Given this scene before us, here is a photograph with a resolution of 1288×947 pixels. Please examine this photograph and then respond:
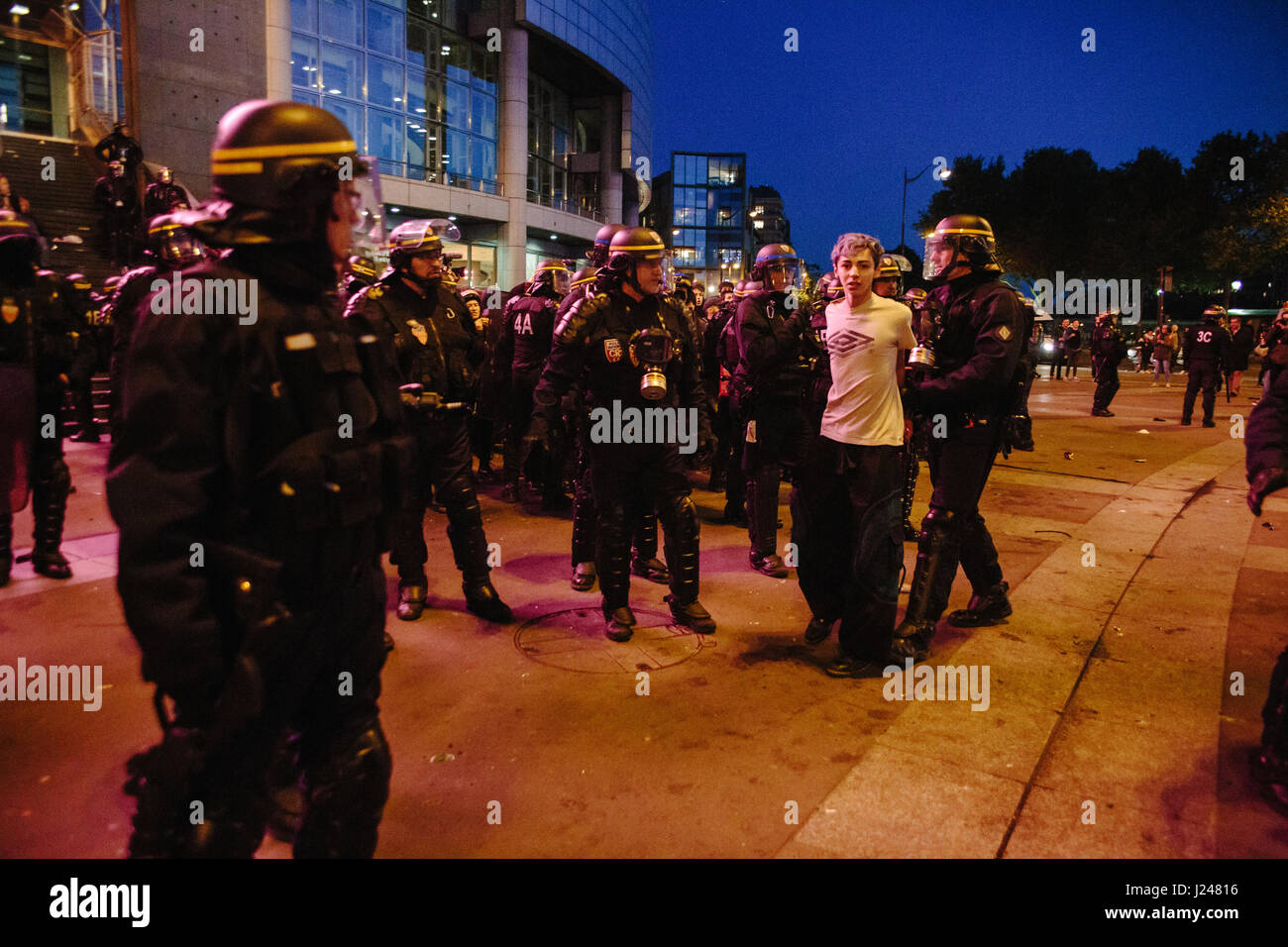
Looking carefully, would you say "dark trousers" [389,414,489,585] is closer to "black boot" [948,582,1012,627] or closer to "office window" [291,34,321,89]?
"black boot" [948,582,1012,627]

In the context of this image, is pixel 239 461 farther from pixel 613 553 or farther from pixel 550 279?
pixel 550 279

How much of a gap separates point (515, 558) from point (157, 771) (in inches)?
192

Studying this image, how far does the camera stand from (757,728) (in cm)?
384

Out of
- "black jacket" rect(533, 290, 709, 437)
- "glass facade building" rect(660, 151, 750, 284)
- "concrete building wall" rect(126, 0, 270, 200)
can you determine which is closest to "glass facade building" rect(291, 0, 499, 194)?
"concrete building wall" rect(126, 0, 270, 200)

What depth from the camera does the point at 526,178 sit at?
3309cm

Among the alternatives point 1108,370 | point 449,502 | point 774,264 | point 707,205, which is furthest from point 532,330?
point 707,205

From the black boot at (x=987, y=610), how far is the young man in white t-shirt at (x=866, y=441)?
103 centimetres

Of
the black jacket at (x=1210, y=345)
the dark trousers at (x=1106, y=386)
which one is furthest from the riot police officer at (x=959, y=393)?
the dark trousers at (x=1106, y=386)

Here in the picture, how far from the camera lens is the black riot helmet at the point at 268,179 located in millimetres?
2033

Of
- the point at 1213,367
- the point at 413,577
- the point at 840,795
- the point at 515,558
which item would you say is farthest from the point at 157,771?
the point at 1213,367

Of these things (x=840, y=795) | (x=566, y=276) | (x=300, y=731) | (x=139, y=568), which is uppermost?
(x=566, y=276)

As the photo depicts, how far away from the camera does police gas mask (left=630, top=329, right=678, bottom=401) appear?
15.7ft
